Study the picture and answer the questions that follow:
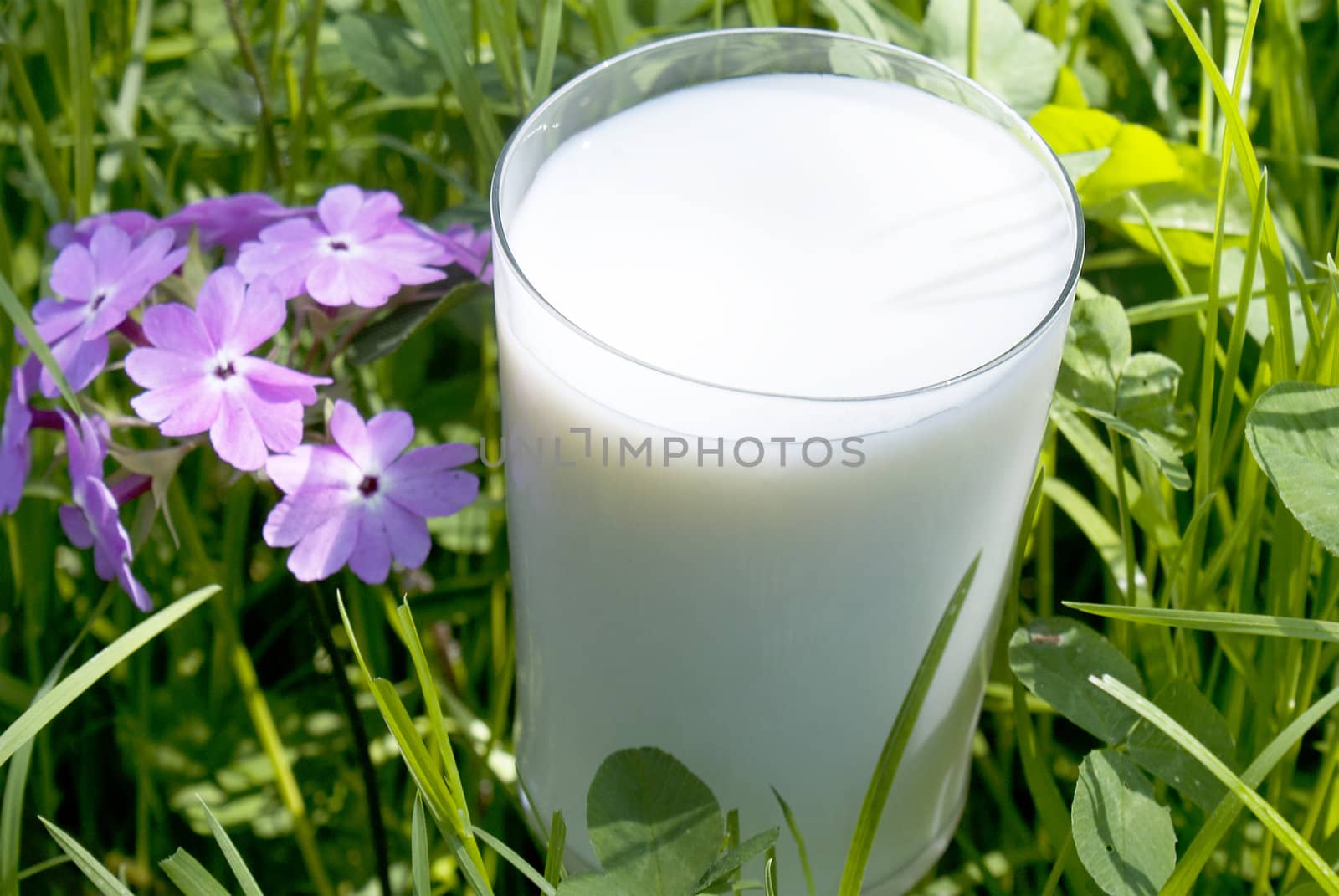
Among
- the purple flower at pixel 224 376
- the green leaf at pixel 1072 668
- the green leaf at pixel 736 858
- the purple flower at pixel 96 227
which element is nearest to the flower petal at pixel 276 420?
the purple flower at pixel 224 376

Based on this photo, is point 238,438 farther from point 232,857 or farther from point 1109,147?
point 1109,147

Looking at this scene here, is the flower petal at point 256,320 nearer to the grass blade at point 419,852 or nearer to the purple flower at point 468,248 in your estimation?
the purple flower at point 468,248

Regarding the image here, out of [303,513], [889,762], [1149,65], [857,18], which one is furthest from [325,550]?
[1149,65]

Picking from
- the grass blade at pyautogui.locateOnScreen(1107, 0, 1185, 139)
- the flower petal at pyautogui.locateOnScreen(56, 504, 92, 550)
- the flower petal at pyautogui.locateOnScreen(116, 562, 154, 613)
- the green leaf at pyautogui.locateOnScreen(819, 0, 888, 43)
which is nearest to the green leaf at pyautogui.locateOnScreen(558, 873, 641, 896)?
the flower petal at pyautogui.locateOnScreen(116, 562, 154, 613)

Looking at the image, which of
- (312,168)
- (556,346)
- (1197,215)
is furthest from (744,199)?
(312,168)

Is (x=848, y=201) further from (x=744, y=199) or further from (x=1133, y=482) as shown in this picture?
(x=1133, y=482)
